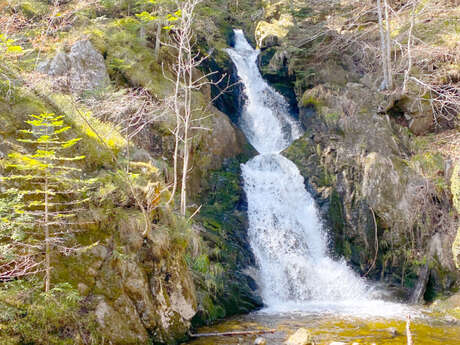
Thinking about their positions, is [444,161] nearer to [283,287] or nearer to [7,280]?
[283,287]

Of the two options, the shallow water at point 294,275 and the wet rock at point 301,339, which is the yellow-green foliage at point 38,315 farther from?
the wet rock at point 301,339

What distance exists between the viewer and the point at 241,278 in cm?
1112

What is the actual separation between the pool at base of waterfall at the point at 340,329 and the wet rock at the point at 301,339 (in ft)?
0.71

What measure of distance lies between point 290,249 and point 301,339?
18.8 ft

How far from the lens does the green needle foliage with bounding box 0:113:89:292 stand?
4.97 meters

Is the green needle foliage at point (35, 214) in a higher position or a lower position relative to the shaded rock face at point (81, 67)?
lower

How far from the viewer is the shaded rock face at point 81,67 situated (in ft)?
36.4

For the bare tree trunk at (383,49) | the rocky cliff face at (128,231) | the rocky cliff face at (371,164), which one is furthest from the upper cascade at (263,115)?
the rocky cliff face at (128,231)

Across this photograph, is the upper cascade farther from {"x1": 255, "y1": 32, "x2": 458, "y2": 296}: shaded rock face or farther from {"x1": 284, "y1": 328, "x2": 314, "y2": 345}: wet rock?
{"x1": 284, "y1": 328, "x2": 314, "y2": 345}: wet rock

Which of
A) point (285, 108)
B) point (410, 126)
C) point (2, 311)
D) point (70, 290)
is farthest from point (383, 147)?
point (2, 311)

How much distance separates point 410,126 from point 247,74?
9.09 meters

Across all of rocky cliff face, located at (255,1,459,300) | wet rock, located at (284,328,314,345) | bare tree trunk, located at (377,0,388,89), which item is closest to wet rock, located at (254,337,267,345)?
wet rock, located at (284,328,314,345)

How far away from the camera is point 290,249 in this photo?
1271 cm

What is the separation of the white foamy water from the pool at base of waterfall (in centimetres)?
83
